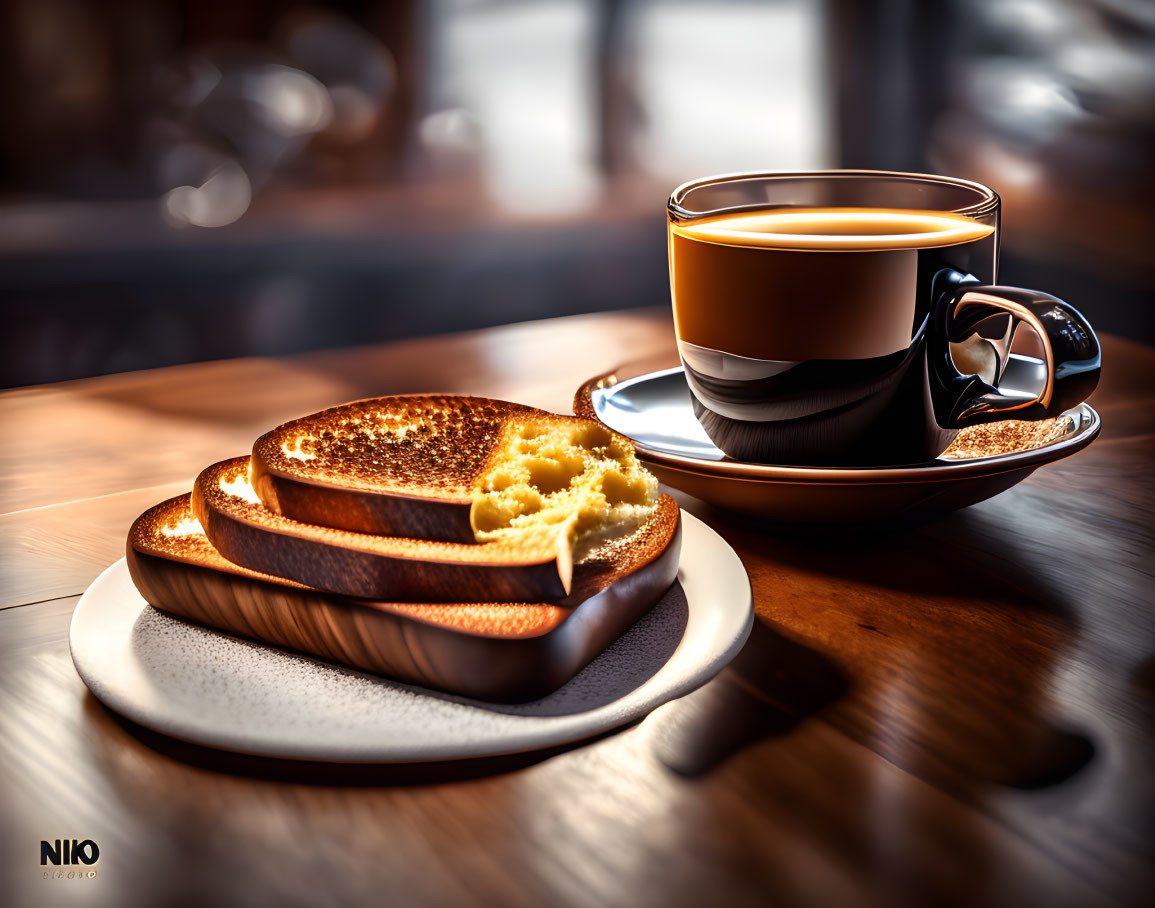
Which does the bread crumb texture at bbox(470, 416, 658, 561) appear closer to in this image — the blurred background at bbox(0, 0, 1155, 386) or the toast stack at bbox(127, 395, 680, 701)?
the toast stack at bbox(127, 395, 680, 701)

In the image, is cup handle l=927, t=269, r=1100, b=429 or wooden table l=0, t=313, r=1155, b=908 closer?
wooden table l=0, t=313, r=1155, b=908

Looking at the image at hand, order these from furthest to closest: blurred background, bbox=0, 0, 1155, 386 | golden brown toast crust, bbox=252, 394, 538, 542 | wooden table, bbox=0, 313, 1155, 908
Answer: blurred background, bbox=0, 0, 1155, 386
golden brown toast crust, bbox=252, 394, 538, 542
wooden table, bbox=0, 313, 1155, 908

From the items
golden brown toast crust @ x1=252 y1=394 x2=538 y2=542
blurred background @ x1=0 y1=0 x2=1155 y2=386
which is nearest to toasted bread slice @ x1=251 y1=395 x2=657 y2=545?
golden brown toast crust @ x1=252 y1=394 x2=538 y2=542

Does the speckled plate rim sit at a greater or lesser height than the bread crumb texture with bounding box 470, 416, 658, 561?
lesser

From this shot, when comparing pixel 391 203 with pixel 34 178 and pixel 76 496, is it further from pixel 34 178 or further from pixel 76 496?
pixel 76 496

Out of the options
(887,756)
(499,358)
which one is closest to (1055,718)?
(887,756)

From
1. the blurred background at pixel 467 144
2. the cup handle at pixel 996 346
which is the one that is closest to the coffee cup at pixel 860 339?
the cup handle at pixel 996 346
